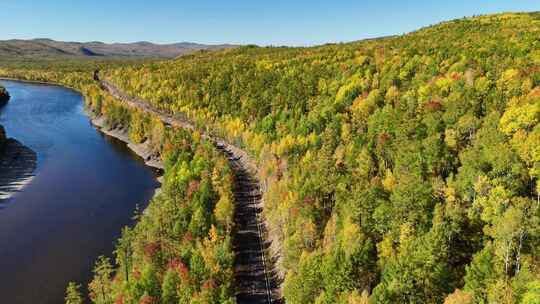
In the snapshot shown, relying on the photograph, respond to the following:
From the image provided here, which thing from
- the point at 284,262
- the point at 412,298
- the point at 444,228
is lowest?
the point at 284,262

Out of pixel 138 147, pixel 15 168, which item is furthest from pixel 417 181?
pixel 15 168

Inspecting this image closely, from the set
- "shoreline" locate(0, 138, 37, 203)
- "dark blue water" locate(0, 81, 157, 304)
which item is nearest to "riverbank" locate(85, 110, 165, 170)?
"dark blue water" locate(0, 81, 157, 304)

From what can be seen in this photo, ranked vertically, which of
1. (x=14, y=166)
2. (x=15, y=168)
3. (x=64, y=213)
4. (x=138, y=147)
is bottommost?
(x=64, y=213)

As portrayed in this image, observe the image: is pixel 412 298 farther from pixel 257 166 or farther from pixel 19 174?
pixel 19 174

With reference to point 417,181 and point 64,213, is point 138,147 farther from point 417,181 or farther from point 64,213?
point 417,181

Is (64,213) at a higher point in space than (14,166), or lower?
lower

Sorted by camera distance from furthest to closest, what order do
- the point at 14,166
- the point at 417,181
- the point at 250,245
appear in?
the point at 14,166
the point at 250,245
the point at 417,181

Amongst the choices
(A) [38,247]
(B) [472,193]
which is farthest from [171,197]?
(B) [472,193]
